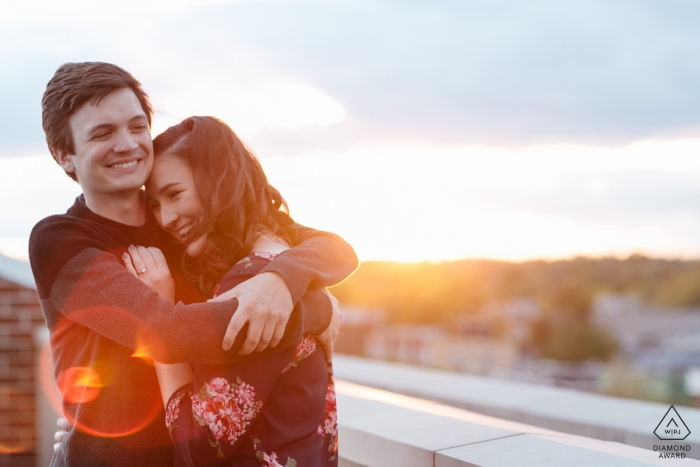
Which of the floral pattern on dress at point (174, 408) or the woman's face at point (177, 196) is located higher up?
the woman's face at point (177, 196)

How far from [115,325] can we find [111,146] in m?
0.52

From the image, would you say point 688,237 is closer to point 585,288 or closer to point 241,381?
point 585,288

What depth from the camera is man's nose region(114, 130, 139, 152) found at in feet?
5.69

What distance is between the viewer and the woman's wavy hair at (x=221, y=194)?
5.49ft

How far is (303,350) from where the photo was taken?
1.59 metres

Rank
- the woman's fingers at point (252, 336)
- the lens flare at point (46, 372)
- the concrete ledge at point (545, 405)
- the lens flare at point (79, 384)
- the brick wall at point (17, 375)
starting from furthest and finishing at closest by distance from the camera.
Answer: the brick wall at point (17, 375)
the lens flare at point (46, 372)
the concrete ledge at point (545, 405)
the lens flare at point (79, 384)
the woman's fingers at point (252, 336)

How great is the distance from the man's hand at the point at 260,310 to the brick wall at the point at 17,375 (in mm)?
5806

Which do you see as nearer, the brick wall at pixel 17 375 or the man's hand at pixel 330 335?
the man's hand at pixel 330 335

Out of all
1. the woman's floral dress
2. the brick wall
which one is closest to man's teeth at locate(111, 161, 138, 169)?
the woman's floral dress

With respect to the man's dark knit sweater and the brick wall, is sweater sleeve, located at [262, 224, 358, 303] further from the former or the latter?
the brick wall

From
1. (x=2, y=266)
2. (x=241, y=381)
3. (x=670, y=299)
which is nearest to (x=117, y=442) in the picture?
(x=241, y=381)

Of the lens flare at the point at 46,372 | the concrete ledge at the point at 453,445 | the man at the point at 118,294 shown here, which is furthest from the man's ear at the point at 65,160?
the lens flare at the point at 46,372

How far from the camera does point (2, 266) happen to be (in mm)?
6332

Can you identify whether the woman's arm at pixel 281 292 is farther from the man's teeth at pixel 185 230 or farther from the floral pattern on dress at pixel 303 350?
the man's teeth at pixel 185 230
